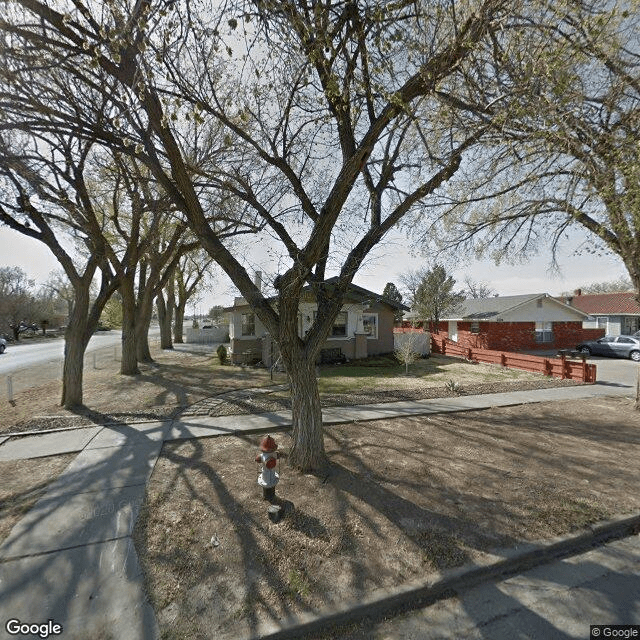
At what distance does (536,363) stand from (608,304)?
24924mm

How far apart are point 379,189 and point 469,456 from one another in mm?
4540

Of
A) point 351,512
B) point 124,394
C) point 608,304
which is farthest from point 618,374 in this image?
point 608,304

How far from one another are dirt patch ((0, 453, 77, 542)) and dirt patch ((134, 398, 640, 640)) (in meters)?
1.36

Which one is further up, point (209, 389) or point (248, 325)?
point (248, 325)

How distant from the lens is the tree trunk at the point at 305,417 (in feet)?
15.3

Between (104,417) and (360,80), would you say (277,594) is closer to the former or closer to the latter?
(360,80)

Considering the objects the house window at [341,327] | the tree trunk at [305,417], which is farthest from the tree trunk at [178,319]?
the tree trunk at [305,417]

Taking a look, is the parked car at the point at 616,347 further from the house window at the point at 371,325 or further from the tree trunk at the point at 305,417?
the tree trunk at the point at 305,417

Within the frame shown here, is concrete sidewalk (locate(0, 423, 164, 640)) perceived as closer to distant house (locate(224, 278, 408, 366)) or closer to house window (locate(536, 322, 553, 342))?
distant house (locate(224, 278, 408, 366))

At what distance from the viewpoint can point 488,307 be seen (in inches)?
989

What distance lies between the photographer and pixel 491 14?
4.14m

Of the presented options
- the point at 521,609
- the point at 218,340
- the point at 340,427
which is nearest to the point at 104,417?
the point at 340,427

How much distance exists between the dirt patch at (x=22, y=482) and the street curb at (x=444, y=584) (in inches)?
131

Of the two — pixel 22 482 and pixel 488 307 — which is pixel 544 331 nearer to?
pixel 488 307
